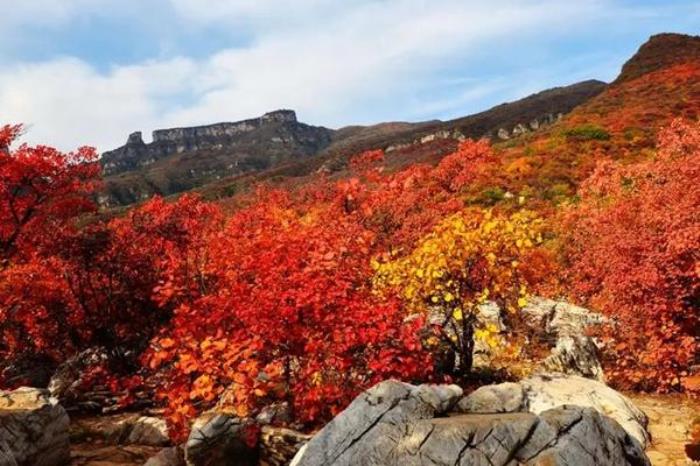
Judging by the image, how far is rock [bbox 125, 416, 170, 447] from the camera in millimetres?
12289

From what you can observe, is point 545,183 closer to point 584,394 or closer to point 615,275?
point 615,275

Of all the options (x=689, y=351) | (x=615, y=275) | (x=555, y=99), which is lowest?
(x=689, y=351)

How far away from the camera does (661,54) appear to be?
71938mm

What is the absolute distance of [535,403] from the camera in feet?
33.2

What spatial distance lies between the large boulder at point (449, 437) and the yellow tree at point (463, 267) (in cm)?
377

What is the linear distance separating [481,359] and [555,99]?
422 ft

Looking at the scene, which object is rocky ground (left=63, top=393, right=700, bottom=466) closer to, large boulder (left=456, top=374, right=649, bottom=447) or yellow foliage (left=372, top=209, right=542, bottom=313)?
large boulder (left=456, top=374, right=649, bottom=447)

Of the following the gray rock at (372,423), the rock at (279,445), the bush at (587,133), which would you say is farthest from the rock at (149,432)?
the bush at (587,133)

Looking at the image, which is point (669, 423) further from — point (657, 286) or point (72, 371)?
point (72, 371)

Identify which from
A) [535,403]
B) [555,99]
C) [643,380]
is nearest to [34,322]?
[535,403]

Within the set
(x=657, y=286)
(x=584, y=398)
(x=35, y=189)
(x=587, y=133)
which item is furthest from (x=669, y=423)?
(x=587, y=133)

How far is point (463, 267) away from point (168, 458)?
7.09 meters

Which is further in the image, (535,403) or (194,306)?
(194,306)

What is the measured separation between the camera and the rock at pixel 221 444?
10.3 meters
